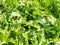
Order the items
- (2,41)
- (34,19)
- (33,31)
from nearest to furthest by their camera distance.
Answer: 1. (2,41)
2. (33,31)
3. (34,19)

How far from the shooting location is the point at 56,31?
2279 millimetres

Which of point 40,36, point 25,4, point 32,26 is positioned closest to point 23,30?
point 32,26

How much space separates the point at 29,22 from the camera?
7.82 feet

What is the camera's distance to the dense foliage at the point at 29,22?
7.02 feet

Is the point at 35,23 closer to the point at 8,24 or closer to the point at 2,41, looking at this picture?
the point at 8,24

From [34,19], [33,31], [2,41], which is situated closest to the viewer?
[2,41]

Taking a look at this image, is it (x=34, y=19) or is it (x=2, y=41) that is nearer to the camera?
(x=2, y=41)

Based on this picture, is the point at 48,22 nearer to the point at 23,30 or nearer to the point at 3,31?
the point at 23,30

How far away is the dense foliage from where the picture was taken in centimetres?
214

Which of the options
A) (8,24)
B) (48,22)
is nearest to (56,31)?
(48,22)

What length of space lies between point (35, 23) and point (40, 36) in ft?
0.90

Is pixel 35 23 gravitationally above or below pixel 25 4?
below

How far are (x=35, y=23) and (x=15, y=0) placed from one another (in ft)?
1.52

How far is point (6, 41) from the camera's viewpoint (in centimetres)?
213
